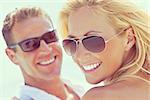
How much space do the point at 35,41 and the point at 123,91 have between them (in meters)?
0.41

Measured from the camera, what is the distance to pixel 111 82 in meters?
1.06

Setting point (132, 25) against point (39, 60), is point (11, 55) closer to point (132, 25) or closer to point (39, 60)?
point (39, 60)

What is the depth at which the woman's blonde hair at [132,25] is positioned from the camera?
1.03 m

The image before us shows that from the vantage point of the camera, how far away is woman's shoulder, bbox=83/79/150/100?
1015mm

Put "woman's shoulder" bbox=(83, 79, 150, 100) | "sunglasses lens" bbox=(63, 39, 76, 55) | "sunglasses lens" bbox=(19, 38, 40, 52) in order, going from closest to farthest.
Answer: "woman's shoulder" bbox=(83, 79, 150, 100), "sunglasses lens" bbox=(63, 39, 76, 55), "sunglasses lens" bbox=(19, 38, 40, 52)

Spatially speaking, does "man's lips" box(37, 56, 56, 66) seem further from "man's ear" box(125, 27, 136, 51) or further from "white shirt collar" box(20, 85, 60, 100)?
"man's ear" box(125, 27, 136, 51)

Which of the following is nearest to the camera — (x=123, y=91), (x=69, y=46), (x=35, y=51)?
(x=123, y=91)

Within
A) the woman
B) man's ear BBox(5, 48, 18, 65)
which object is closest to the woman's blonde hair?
the woman

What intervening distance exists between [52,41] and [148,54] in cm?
39

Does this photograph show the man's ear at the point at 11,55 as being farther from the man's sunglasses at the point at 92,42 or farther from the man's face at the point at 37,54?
the man's sunglasses at the point at 92,42

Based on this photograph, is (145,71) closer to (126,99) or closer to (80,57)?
(126,99)

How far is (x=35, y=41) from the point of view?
49.2 inches

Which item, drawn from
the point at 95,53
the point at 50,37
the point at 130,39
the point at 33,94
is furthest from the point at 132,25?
the point at 33,94

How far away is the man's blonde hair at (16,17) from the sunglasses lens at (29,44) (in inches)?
2.0
